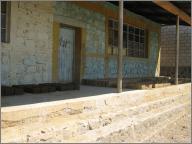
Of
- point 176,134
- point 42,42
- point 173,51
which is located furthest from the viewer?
point 173,51

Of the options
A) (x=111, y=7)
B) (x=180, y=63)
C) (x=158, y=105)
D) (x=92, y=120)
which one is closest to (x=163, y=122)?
(x=158, y=105)

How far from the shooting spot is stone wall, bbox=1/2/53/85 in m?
9.23

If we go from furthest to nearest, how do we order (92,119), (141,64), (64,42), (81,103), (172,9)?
(141,64), (172,9), (64,42), (81,103), (92,119)

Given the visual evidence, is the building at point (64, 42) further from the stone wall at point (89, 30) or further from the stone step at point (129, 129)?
the stone step at point (129, 129)

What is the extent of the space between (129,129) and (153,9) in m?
8.66

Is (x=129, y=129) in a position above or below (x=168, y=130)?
above

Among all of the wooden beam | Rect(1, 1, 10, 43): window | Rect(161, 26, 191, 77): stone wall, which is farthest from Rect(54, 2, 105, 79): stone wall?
Rect(161, 26, 191, 77): stone wall

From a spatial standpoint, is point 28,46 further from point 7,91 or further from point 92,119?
point 92,119

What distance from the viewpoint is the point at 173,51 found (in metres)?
24.1

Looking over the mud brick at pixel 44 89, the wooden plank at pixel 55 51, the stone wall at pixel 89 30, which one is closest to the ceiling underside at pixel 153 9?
the stone wall at pixel 89 30

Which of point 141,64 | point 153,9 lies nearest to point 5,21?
point 153,9

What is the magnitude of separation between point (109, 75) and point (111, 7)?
8.66 ft

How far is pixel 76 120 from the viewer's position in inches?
256

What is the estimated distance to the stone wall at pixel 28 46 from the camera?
30.3 feet
